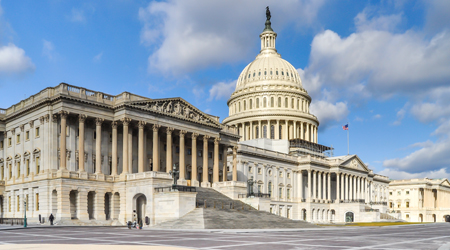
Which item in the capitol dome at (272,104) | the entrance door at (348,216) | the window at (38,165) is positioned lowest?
the entrance door at (348,216)

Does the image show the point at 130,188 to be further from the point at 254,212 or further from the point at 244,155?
the point at 244,155

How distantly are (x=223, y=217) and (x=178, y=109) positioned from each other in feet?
84.1

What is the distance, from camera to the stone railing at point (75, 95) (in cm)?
6738

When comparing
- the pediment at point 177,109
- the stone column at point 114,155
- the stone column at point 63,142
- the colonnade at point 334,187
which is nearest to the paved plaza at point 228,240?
the stone column at point 63,142

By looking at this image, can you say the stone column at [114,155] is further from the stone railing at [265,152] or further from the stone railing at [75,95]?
the stone railing at [265,152]

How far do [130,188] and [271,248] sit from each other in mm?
42098

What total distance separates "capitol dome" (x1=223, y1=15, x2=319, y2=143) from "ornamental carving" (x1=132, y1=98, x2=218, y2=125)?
60789 millimetres

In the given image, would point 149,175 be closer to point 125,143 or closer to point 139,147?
point 125,143

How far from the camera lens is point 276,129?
144 meters

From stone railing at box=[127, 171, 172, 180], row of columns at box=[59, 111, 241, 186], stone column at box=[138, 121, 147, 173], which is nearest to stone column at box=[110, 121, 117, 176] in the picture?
row of columns at box=[59, 111, 241, 186]

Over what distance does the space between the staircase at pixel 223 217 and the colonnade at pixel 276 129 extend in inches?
2767

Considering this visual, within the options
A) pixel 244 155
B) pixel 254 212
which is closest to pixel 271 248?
pixel 254 212

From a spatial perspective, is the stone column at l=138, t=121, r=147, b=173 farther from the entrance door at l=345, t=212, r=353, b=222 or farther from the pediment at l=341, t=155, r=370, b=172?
the pediment at l=341, t=155, r=370, b=172

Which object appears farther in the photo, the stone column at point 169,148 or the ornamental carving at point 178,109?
the stone column at point 169,148
